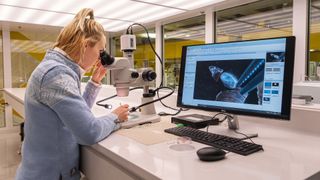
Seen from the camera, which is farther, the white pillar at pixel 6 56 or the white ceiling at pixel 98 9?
the white pillar at pixel 6 56

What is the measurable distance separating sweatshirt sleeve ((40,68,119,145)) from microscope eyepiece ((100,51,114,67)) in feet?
1.02

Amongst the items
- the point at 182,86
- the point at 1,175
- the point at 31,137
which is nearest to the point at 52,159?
the point at 31,137

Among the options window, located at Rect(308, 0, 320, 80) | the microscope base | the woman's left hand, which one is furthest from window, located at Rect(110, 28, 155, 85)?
window, located at Rect(308, 0, 320, 80)

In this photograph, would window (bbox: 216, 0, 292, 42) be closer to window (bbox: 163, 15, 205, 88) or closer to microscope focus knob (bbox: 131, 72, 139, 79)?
window (bbox: 163, 15, 205, 88)

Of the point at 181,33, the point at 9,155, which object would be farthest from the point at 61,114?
the point at 181,33

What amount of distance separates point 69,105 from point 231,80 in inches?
27.4

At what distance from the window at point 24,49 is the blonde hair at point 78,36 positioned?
4.87 metres

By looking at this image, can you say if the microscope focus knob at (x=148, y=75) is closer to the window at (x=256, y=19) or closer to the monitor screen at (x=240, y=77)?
the monitor screen at (x=240, y=77)

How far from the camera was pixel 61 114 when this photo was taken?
3.16 ft

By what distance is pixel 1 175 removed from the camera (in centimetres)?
294

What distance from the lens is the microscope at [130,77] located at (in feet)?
4.58

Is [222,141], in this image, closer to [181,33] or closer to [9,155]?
[9,155]

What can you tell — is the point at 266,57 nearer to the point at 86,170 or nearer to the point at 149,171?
the point at 149,171

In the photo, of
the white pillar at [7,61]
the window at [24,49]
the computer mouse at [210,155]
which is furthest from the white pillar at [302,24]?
the white pillar at [7,61]
